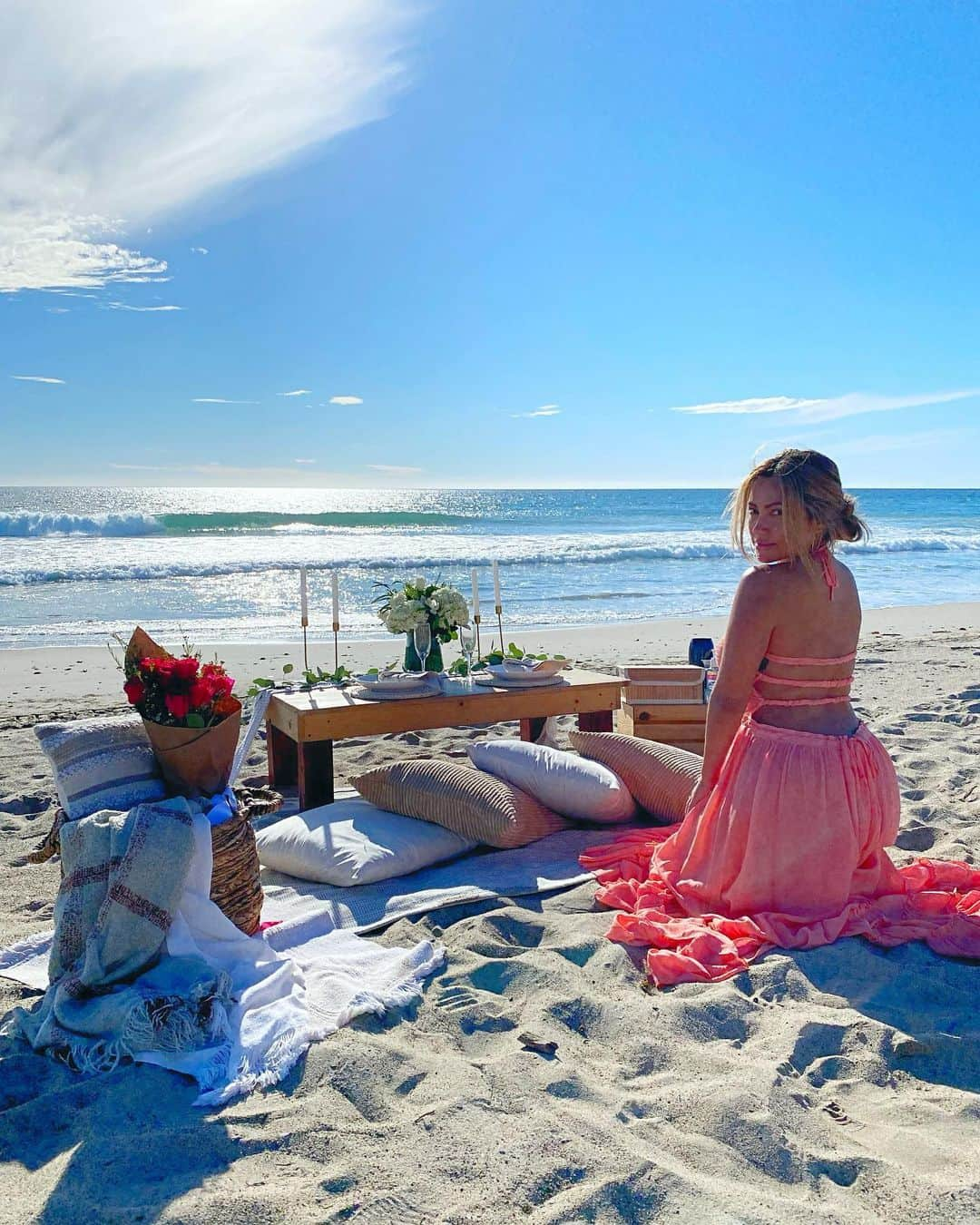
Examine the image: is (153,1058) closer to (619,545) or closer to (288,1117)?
(288,1117)

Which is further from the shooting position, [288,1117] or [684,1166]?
[288,1117]

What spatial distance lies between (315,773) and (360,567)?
1512 centimetres

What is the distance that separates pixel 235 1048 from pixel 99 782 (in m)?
0.87

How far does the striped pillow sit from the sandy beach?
0.62 meters

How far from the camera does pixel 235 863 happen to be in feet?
9.36

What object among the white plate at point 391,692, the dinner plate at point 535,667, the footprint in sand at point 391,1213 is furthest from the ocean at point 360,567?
the footprint in sand at point 391,1213

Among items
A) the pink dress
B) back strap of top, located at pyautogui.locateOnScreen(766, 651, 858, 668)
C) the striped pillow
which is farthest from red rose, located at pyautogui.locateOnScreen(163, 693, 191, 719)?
back strap of top, located at pyautogui.locateOnScreen(766, 651, 858, 668)

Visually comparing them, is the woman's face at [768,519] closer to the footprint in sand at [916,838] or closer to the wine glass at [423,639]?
the footprint in sand at [916,838]

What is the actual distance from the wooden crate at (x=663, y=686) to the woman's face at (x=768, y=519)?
2.10 m

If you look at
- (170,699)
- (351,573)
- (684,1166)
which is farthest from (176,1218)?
(351,573)

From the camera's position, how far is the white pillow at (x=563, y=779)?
A: 4.15 metres

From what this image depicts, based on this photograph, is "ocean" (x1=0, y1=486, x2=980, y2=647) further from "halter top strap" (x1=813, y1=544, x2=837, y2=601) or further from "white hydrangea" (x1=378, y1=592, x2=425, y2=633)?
"halter top strap" (x1=813, y1=544, x2=837, y2=601)

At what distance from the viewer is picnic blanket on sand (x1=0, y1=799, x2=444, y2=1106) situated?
2.43 meters

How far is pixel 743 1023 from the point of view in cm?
253
